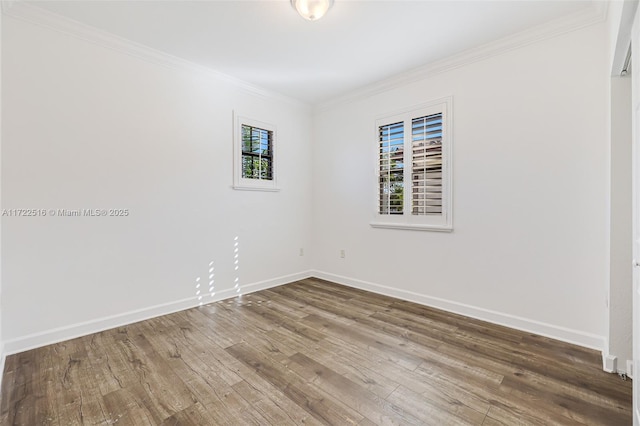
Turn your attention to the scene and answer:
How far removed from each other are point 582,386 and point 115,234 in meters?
3.90

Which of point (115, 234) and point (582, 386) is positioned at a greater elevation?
point (115, 234)

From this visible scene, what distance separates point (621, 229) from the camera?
78.2 inches

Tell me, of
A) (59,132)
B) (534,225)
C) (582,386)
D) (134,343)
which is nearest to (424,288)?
(534,225)

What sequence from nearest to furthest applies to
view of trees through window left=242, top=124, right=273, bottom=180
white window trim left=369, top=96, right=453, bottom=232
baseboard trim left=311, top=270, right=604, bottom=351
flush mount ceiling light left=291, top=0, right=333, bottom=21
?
flush mount ceiling light left=291, top=0, right=333, bottom=21
baseboard trim left=311, top=270, right=604, bottom=351
white window trim left=369, top=96, right=453, bottom=232
view of trees through window left=242, top=124, right=273, bottom=180

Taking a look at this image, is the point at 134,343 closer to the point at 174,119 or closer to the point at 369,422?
the point at 369,422

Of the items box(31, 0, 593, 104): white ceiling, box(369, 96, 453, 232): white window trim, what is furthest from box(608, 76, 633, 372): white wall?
box(369, 96, 453, 232): white window trim

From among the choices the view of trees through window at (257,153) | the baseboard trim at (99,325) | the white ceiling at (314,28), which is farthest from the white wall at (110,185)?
the white ceiling at (314,28)

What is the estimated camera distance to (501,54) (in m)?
2.82

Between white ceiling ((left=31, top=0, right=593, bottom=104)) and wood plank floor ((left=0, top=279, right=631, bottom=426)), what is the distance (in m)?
2.77

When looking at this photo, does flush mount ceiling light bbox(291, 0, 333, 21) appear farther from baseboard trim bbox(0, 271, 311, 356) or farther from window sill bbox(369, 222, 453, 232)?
baseboard trim bbox(0, 271, 311, 356)

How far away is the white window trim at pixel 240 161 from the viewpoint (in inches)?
146

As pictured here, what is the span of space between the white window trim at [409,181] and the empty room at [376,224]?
3cm

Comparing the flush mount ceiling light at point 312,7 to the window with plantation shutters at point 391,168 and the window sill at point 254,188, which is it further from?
the window sill at point 254,188

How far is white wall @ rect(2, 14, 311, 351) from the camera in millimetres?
2344
